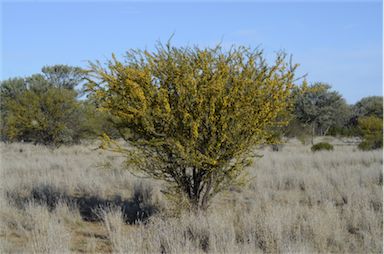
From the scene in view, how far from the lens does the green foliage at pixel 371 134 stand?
2578cm

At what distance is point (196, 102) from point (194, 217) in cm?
175

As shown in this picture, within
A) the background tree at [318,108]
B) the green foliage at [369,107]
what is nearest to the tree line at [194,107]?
the background tree at [318,108]

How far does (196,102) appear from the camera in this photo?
22.3ft

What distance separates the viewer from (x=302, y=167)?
50.2 feet

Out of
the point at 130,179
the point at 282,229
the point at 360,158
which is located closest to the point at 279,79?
the point at 282,229

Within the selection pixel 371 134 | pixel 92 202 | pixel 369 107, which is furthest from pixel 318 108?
pixel 92 202

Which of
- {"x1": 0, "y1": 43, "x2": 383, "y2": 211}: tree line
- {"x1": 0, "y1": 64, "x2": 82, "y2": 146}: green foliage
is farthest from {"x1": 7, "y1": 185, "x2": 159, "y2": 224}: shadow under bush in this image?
{"x1": 0, "y1": 64, "x2": 82, "y2": 146}: green foliage

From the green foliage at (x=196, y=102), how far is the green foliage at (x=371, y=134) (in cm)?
2005

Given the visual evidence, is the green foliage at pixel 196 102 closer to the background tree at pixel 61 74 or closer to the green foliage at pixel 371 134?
the green foliage at pixel 371 134

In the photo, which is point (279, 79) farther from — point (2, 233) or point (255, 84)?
point (2, 233)

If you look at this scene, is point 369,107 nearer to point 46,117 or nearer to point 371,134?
point 371,134

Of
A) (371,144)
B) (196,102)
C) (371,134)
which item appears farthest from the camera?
(371,134)

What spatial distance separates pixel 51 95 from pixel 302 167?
1568 cm

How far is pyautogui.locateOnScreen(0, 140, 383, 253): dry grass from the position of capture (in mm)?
5855
